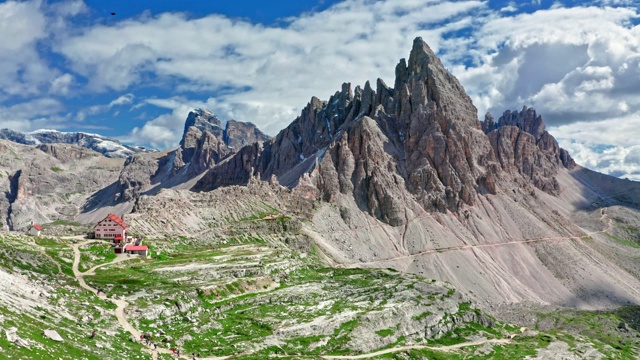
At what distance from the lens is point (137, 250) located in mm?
140125

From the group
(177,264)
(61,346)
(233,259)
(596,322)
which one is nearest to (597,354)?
(596,322)

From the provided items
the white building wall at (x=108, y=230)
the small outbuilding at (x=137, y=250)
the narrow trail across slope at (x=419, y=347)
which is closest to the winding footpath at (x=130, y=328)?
the narrow trail across slope at (x=419, y=347)

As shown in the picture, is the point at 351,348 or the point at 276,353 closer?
the point at 276,353

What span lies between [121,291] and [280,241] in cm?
10155

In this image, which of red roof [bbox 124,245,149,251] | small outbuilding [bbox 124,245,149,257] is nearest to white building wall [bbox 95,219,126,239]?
red roof [bbox 124,245,149,251]

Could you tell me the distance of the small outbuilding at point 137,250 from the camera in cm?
13875

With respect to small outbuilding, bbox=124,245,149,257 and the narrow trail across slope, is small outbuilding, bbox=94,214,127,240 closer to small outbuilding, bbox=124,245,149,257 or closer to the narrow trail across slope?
small outbuilding, bbox=124,245,149,257

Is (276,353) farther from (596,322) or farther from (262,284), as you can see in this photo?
(596,322)

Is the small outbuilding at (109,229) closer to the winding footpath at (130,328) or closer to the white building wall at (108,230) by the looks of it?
the white building wall at (108,230)

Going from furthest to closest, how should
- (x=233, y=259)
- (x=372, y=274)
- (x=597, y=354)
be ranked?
(x=372, y=274) → (x=233, y=259) → (x=597, y=354)

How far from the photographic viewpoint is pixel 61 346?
58312 mm

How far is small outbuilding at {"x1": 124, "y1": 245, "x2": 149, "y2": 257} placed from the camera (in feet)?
455

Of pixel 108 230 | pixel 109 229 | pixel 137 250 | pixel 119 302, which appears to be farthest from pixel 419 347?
pixel 108 230

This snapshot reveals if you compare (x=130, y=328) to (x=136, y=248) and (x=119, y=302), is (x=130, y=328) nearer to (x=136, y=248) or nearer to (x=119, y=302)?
(x=119, y=302)
